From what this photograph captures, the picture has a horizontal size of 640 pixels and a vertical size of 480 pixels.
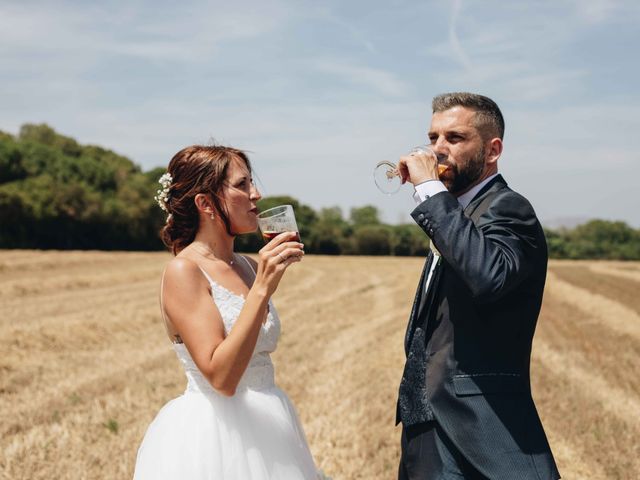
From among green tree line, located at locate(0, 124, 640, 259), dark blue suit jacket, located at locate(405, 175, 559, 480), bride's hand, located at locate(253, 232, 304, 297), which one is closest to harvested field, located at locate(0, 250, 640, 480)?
dark blue suit jacket, located at locate(405, 175, 559, 480)

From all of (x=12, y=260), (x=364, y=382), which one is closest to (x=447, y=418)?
(x=364, y=382)

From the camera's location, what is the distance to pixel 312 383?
399 inches

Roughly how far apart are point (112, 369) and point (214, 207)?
815cm

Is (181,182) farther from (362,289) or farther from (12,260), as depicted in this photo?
(12,260)

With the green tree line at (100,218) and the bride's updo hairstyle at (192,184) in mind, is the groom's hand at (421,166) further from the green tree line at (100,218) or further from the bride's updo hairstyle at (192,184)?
the green tree line at (100,218)

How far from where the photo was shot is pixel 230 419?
3.40m

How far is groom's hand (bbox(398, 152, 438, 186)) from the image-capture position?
10.1ft

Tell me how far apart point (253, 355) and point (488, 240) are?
1307mm

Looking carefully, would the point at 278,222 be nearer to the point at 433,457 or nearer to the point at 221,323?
the point at 221,323

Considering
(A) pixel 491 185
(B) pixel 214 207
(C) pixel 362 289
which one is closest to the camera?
(A) pixel 491 185

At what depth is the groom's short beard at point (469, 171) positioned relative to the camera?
3.30 m

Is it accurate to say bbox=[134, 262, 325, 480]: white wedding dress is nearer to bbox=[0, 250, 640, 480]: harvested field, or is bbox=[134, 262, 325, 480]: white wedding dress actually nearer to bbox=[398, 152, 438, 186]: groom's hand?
bbox=[398, 152, 438, 186]: groom's hand

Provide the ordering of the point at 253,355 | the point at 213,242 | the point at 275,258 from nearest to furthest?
the point at 275,258, the point at 253,355, the point at 213,242

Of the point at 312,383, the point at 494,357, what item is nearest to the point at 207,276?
the point at 494,357
